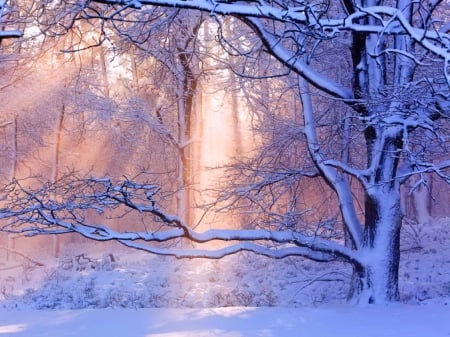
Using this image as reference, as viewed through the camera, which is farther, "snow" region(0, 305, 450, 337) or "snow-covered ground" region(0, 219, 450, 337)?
"snow-covered ground" region(0, 219, 450, 337)

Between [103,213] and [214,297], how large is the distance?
17.1 feet

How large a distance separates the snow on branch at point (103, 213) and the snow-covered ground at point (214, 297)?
85cm

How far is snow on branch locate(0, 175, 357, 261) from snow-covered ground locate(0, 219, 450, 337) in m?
0.85

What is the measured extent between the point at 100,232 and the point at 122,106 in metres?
10.5

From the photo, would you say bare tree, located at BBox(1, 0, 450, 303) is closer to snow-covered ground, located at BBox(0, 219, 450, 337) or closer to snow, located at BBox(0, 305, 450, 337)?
snow-covered ground, located at BBox(0, 219, 450, 337)

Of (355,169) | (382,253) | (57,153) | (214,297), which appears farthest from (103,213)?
(57,153)

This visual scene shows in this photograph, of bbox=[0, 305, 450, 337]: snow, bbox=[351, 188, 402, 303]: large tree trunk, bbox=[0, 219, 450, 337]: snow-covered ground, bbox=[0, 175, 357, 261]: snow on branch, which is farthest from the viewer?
bbox=[351, 188, 402, 303]: large tree trunk

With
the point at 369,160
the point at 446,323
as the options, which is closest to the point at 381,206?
the point at 369,160

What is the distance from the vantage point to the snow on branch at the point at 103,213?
23.1 feet

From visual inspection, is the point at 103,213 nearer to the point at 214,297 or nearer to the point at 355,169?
the point at 355,169

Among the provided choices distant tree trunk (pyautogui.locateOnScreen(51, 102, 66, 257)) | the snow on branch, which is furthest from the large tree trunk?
distant tree trunk (pyautogui.locateOnScreen(51, 102, 66, 257))

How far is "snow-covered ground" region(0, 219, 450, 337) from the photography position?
595cm

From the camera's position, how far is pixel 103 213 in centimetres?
772

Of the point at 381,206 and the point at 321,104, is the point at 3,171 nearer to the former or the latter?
the point at 321,104
